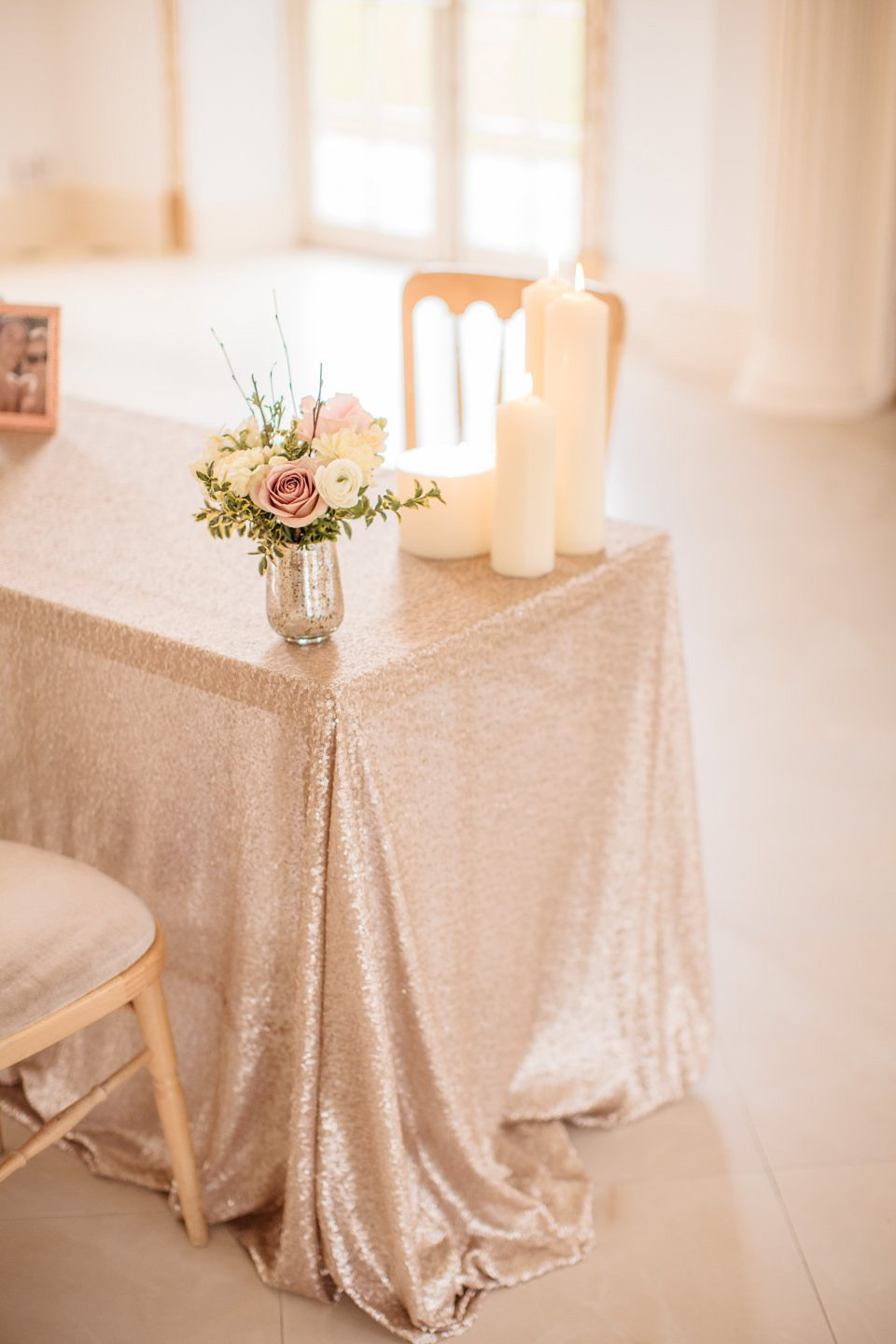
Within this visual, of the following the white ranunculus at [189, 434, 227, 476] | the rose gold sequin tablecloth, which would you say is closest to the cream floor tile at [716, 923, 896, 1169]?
the rose gold sequin tablecloth

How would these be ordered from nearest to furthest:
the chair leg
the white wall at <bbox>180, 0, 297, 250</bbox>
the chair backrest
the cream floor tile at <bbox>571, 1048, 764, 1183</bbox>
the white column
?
the chair leg
the cream floor tile at <bbox>571, 1048, 764, 1183</bbox>
the chair backrest
the white column
the white wall at <bbox>180, 0, 297, 250</bbox>

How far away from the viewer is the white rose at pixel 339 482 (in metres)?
1.44

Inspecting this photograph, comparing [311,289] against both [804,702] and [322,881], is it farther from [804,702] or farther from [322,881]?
[322,881]

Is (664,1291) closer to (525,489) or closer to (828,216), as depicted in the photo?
(525,489)

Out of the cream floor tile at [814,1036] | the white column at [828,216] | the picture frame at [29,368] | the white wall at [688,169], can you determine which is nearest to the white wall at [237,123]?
the white wall at [688,169]

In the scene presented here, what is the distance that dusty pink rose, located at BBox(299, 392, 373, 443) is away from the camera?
4.88 feet

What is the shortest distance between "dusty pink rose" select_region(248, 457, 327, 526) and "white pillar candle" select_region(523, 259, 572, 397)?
1.50 ft

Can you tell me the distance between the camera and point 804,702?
Answer: 317cm

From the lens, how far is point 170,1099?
5.57 feet

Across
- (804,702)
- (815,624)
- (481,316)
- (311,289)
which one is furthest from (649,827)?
(311,289)

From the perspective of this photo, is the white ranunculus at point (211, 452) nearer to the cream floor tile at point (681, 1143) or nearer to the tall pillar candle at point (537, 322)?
the tall pillar candle at point (537, 322)

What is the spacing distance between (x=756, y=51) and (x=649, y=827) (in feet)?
13.3

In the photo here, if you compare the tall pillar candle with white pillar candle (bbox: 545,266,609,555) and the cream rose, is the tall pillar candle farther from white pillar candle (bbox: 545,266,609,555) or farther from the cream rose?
the cream rose

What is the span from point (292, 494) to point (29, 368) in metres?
1.00
